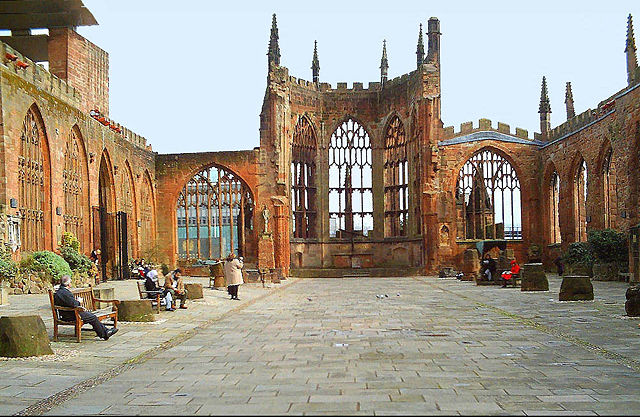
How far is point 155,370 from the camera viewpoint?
8938 millimetres

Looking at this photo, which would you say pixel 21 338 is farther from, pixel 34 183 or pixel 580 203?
pixel 580 203

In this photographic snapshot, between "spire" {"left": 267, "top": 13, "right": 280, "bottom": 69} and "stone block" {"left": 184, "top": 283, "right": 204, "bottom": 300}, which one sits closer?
"stone block" {"left": 184, "top": 283, "right": 204, "bottom": 300}

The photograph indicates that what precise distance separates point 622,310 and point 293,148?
89.6ft

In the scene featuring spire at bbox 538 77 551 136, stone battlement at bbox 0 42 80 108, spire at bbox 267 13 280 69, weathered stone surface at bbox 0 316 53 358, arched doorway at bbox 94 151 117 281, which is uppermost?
spire at bbox 267 13 280 69

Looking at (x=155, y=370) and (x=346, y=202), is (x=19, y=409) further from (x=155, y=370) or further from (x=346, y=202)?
(x=346, y=202)

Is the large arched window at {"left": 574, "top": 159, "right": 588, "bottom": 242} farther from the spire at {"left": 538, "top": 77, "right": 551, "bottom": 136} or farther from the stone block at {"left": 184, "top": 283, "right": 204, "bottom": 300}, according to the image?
the stone block at {"left": 184, "top": 283, "right": 204, "bottom": 300}

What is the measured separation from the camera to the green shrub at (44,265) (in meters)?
21.1

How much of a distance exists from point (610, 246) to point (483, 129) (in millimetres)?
14748

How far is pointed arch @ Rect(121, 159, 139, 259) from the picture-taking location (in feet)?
112

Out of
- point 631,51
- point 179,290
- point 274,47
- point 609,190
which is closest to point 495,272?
point 609,190

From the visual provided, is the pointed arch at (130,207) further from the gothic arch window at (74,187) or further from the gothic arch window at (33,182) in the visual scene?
the gothic arch window at (33,182)

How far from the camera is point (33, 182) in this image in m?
23.4

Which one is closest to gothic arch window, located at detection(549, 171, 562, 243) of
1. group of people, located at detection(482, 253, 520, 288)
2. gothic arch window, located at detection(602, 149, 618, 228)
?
gothic arch window, located at detection(602, 149, 618, 228)

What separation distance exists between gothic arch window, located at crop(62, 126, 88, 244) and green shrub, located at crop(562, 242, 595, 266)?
19078 mm
